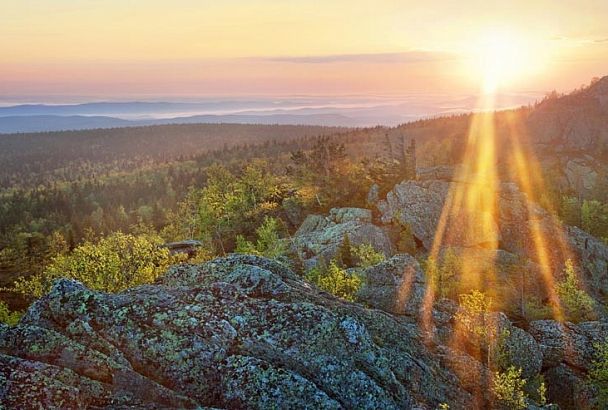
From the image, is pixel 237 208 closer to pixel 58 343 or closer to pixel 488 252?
pixel 488 252

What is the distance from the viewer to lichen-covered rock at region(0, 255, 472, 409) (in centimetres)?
1608

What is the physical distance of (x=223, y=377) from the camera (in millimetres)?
17938

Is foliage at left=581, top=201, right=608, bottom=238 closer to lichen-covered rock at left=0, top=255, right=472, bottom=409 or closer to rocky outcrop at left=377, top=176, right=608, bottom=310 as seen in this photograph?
rocky outcrop at left=377, top=176, right=608, bottom=310

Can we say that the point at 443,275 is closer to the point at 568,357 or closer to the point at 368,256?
the point at 368,256

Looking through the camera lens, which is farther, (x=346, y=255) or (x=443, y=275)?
(x=346, y=255)

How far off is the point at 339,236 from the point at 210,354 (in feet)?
211

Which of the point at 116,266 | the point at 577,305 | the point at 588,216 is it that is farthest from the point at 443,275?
the point at 588,216

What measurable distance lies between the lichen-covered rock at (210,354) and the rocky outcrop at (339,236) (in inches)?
2091

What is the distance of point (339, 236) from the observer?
8212cm

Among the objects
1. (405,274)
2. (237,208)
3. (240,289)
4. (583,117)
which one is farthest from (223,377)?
(583,117)

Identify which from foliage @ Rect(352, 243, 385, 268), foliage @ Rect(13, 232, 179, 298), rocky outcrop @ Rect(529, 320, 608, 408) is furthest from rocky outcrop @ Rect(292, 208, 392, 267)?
rocky outcrop @ Rect(529, 320, 608, 408)

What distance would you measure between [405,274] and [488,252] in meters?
48.7

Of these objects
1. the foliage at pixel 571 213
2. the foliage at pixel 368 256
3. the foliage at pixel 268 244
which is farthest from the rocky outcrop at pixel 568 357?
the foliage at pixel 571 213

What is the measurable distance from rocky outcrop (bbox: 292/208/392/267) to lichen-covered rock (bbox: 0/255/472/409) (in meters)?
53.1
